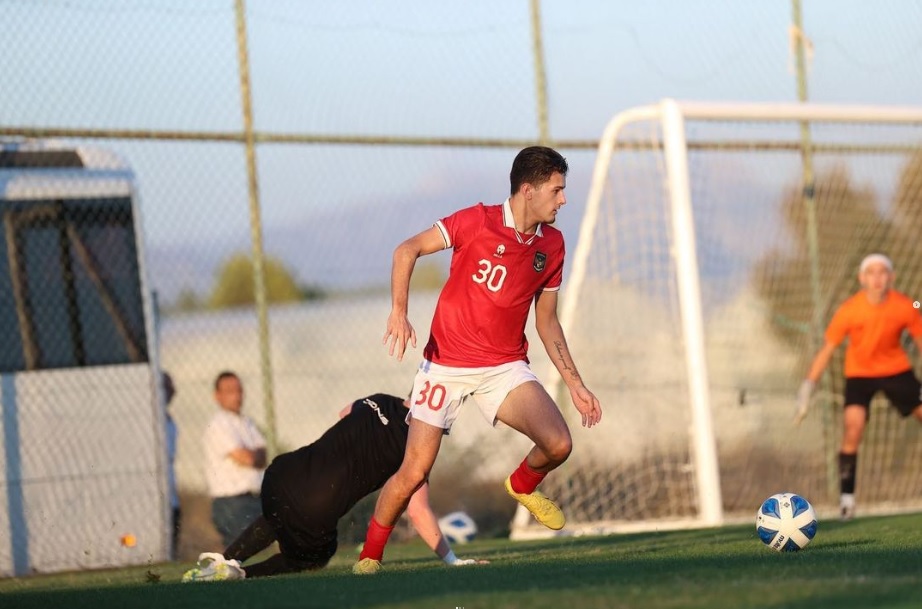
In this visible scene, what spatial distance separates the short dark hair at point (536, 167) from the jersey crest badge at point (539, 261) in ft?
1.11

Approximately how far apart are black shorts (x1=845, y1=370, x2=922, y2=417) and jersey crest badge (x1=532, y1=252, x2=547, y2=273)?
234 inches

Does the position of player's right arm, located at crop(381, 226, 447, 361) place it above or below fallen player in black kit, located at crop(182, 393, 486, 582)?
above

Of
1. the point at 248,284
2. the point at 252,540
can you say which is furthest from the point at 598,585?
the point at 248,284

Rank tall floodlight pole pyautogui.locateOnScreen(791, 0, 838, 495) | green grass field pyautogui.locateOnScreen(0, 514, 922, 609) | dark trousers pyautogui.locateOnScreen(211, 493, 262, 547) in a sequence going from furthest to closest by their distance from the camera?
tall floodlight pole pyautogui.locateOnScreen(791, 0, 838, 495) < dark trousers pyautogui.locateOnScreen(211, 493, 262, 547) < green grass field pyautogui.locateOnScreen(0, 514, 922, 609)

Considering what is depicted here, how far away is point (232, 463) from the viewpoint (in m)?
12.4

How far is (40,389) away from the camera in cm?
1309

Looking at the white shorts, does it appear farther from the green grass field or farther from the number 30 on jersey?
the green grass field

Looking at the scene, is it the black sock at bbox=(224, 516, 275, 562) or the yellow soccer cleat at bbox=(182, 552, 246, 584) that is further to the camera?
the black sock at bbox=(224, 516, 275, 562)

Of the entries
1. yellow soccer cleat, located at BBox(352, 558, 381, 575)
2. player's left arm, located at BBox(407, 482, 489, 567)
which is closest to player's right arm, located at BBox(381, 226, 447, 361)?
yellow soccer cleat, located at BBox(352, 558, 381, 575)

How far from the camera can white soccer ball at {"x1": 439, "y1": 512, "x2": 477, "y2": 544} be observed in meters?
14.0

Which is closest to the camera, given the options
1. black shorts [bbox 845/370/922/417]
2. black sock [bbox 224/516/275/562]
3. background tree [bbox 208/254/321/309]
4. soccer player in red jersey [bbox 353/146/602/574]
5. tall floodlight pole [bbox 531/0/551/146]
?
soccer player in red jersey [bbox 353/146/602/574]

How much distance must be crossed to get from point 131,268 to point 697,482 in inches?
206

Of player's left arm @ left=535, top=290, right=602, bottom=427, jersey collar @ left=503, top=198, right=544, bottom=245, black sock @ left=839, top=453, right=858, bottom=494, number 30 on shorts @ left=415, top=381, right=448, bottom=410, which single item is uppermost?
jersey collar @ left=503, top=198, right=544, bottom=245

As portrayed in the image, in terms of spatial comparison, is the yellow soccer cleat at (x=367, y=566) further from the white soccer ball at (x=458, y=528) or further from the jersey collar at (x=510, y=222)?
the white soccer ball at (x=458, y=528)
